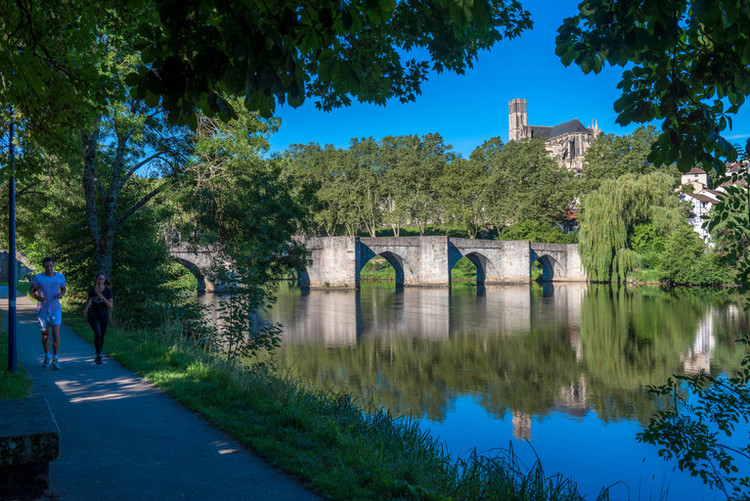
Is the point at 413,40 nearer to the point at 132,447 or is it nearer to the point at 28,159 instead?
the point at 28,159

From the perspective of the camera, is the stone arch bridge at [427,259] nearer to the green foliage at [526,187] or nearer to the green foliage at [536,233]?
the green foliage at [536,233]

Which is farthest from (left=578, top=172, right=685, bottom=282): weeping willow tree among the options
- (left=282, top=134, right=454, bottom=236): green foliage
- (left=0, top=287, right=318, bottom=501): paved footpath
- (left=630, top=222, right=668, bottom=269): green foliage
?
(left=0, top=287, right=318, bottom=501): paved footpath

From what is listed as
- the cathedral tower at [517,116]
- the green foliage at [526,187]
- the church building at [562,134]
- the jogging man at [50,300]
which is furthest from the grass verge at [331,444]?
the cathedral tower at [517,116]

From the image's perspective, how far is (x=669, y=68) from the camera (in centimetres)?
347

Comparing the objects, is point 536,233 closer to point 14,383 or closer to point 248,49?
point 14,383

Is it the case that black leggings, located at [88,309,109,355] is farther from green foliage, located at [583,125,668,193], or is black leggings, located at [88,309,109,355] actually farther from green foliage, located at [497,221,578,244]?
green foliage, located at [583,125,668,193]

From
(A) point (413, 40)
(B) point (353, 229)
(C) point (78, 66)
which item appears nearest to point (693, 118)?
(A) point (413, 40)

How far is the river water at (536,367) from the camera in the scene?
751 cm

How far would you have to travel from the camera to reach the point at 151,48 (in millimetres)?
2303

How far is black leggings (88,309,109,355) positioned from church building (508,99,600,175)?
8167 cm

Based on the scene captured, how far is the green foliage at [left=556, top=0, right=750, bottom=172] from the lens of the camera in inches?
116

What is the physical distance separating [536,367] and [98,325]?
8728mm

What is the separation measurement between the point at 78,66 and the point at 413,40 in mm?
3281

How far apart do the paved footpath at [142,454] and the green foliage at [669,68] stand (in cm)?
275
